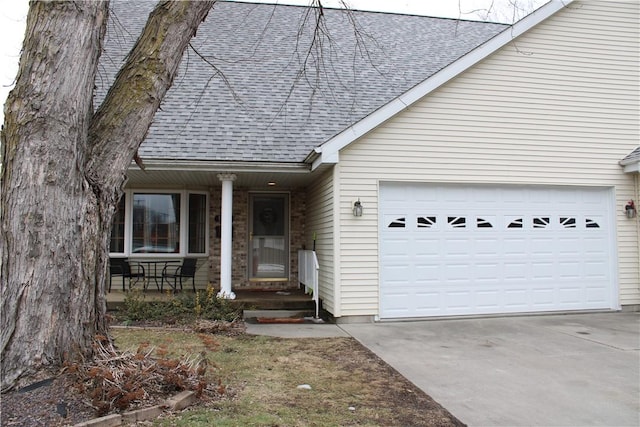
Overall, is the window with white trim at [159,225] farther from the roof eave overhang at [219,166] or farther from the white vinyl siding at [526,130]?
the white vinyl siding at [526,130]

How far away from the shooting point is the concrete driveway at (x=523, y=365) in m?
4.19

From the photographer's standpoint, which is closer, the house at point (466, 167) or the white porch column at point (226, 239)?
the house at point (466, 167)

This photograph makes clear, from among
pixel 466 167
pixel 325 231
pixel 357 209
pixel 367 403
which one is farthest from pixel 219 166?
pixel 367 403

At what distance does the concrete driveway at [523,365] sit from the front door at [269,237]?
3.65m

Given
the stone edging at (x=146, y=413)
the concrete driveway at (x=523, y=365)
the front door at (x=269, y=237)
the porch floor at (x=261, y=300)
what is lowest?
the concrete driveway at (x=523, y=365)

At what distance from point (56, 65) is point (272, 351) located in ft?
13.6

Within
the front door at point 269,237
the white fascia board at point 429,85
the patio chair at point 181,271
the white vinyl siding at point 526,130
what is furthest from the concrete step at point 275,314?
the white fascia board at point 429,85

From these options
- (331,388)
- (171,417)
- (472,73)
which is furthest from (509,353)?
(472,73)

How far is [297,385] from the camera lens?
15.8ft

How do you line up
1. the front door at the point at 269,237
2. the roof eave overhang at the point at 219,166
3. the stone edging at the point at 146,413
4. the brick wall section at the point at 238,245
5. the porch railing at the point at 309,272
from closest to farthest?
the stone edging at the point at 146,413
the roof eave overhang at the point at 219,166
the porch railing at the point at 309,272
the brick wall section at the point at 238,245
the front door at the point at 269,237

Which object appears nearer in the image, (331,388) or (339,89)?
(331,388)

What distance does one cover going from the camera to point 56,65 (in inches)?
156

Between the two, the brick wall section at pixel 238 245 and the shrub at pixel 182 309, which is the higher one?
the brick wall section at pixel 238 245

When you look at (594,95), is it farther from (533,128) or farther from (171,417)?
(171,417)
